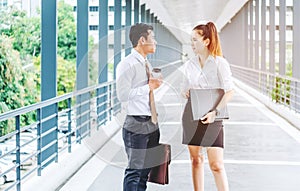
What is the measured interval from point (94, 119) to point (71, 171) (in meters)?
1.57

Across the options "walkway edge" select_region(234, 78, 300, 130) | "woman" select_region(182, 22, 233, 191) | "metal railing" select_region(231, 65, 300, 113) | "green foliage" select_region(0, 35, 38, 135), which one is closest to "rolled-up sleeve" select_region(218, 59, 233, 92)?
"woman" select_region(182, 22, 233, 191)

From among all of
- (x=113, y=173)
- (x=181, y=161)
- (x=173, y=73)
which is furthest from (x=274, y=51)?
(x=173, y=73)

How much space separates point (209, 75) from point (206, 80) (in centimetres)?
4

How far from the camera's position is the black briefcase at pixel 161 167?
2.42 m

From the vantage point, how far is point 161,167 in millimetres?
2457

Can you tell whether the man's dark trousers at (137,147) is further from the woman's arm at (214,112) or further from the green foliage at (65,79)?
the green foliage at (65,79)

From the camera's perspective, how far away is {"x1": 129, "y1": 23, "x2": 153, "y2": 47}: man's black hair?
230cm

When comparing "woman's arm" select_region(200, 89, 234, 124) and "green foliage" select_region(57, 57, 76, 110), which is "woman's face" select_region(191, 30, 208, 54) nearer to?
"woman's arm" select_region(200, 89, 234, 124)

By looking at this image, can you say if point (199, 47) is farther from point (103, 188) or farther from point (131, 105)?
point (103, 188)

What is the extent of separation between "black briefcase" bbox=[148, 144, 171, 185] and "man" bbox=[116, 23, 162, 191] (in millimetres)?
79

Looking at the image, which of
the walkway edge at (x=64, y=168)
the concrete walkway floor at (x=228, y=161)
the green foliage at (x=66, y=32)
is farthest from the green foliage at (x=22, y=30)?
the green foliage at (x=66, y=32)

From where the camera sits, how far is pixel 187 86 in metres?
2.54

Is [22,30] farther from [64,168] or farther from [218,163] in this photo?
[218,163]

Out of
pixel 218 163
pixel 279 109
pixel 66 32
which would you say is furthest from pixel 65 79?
pixel 279 109
